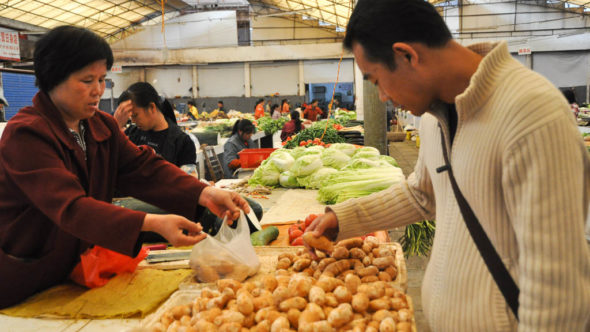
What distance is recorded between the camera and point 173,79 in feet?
88.7

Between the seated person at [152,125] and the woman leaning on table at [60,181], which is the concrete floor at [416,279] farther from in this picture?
the seated person at [152,125]

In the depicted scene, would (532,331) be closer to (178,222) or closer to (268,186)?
(178,222)

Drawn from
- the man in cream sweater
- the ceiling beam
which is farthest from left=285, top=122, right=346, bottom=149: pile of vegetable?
the ceiling beam

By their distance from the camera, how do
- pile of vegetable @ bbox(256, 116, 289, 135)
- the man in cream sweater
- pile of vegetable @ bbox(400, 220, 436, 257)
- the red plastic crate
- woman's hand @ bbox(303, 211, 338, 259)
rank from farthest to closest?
pile of vegetable @ bbox(256, 116, 289, 135), the red plastic crate, pile of vegetable @ bbox(400, 220, 436, 257), woman's hand @ bbox(303, 211, 338, 259), the man in cream sweater

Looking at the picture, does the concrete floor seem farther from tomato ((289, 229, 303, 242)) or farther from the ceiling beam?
the ceiling beam

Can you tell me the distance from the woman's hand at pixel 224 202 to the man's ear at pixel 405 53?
1.17 meters

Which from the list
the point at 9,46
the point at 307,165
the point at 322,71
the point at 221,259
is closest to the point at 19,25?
the point at 9,46

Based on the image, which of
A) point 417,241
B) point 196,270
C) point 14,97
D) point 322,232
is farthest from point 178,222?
point 14,97

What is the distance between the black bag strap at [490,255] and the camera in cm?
128

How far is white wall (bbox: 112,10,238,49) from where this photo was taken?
86.8ft

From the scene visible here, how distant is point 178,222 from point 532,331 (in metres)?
1.22

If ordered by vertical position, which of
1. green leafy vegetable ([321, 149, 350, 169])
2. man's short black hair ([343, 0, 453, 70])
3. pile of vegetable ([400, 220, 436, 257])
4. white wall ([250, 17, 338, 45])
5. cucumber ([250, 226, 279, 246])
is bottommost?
pile of vegetable ([400, 220, 436, 257])

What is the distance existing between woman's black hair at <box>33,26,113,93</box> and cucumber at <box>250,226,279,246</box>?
1.37m

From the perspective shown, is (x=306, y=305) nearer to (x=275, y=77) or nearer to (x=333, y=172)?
(x=333, y=172)
